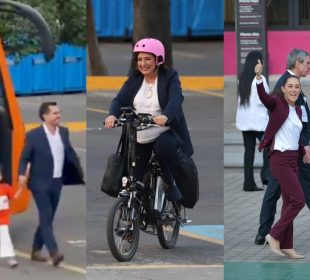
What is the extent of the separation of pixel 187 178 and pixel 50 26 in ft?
9.23

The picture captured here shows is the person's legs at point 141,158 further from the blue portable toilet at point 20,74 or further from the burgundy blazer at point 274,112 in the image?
the blue portable toilet at point 20,74

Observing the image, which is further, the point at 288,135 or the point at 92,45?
the point at 288,135

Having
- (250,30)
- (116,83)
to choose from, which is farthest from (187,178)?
(250,30)

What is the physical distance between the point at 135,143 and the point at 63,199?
242cm

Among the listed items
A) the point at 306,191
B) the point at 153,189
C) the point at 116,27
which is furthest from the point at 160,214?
the point at 116,27

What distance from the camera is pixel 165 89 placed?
18.3 feet

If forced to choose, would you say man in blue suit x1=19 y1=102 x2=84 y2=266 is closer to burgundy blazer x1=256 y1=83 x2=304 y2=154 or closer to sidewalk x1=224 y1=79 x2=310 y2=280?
sidewalk x1=224 y1=79 x2=310 y2=280

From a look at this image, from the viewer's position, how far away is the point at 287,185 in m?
6.81

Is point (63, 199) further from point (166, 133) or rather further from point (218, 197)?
point (218, 197)

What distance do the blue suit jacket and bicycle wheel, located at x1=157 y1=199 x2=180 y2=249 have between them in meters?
2.80

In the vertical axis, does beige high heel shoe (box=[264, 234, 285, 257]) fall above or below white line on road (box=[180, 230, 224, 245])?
below

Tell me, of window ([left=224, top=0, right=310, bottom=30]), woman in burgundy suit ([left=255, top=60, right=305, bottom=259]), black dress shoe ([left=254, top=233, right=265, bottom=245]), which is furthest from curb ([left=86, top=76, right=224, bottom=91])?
window ([left=224, top=0, right=310, bottom=30])

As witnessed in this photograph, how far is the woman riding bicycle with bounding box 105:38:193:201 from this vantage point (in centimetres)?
543

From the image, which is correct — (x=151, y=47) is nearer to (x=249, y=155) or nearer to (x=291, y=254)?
(x=291, y=254)
